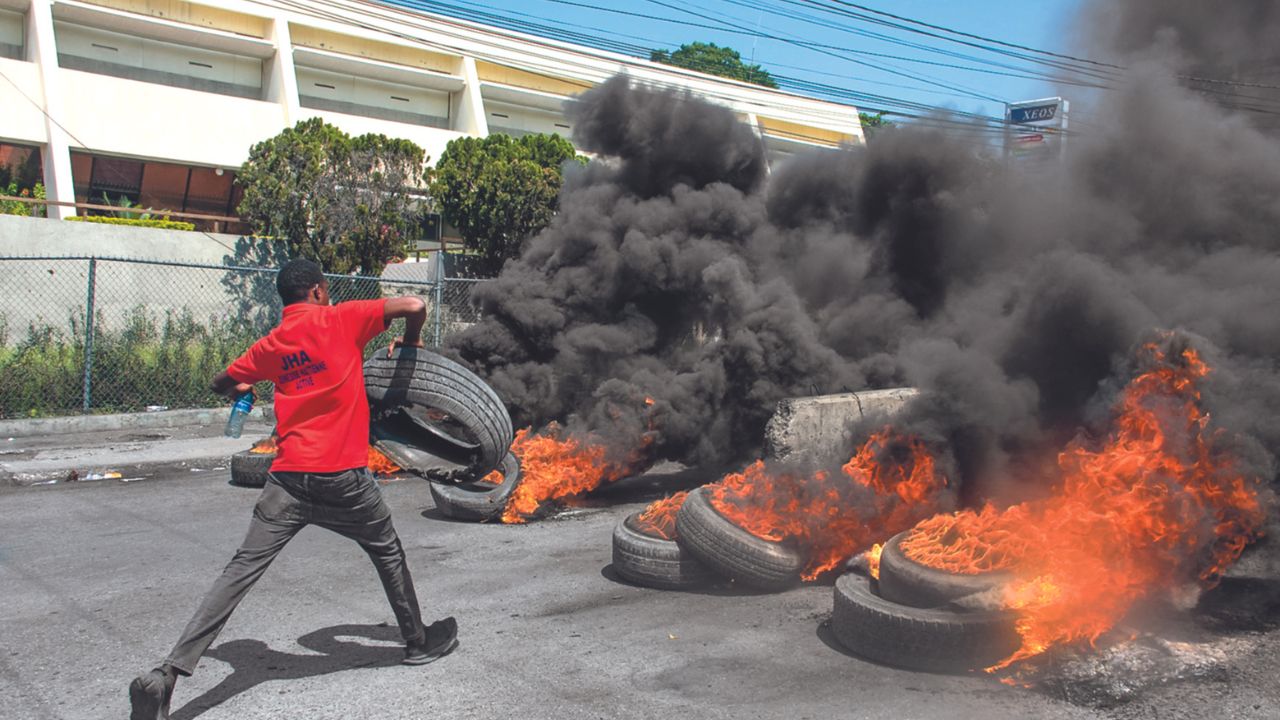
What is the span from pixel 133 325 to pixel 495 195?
6.90 m

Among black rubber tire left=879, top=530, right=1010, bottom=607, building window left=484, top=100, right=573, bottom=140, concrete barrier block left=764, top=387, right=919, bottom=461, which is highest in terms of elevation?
building window left=484, top=100, right=573, bottom=140

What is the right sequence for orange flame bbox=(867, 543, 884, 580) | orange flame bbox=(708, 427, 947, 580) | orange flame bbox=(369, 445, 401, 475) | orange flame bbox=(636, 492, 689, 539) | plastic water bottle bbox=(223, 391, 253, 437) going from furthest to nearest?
orange flame bbox=(369, 445, 401, 475) → orange flame bbox=(636, 492, 689, 539) → orange flame bbox=(708, 427, 947, 580) → orange flame bbox=(867, 543, 884, 580) → plastic water bottle bbox=(223, 391, 253, 437)

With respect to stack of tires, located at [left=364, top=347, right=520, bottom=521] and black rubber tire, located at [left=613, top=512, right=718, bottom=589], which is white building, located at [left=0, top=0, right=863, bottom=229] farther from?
black rubber tire, located at [left=613, top=512, right=718, bottom=589]

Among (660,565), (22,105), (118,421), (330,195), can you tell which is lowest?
(118,421)

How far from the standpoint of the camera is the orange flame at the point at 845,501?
19.6 ft

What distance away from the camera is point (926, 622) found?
183 inches

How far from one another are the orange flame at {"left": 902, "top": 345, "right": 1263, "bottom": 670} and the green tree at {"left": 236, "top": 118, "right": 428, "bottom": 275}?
48.7 feet

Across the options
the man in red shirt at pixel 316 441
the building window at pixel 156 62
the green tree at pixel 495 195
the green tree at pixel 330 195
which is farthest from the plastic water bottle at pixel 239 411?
the building window at pixel 156 62

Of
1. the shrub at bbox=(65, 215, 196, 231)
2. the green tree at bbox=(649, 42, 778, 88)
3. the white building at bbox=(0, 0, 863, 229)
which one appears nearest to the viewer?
the shrub at bbox=(65, 215, 196, 231)

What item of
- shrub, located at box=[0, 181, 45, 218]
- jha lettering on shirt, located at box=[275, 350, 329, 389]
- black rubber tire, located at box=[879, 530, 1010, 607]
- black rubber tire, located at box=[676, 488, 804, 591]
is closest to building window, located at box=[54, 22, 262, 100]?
shrub, located at box=[0, 181, 45, 218]

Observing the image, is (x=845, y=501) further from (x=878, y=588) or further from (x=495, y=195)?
(x=495, y=195)

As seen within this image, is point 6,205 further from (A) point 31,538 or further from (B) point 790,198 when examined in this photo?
(B) point 790,198

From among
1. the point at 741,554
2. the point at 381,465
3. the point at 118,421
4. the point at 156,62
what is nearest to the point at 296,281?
the point at 741,554

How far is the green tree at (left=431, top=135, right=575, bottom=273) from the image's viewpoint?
18625 mm
